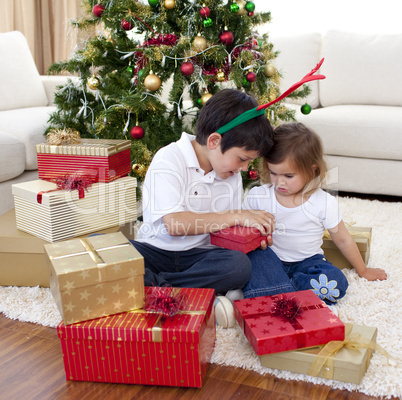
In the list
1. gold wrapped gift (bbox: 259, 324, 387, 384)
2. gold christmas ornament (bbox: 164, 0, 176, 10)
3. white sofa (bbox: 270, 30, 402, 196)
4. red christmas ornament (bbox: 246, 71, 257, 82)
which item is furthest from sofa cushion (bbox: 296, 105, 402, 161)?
gold wrapped gift (bbox: 259, 324, 387, 384)

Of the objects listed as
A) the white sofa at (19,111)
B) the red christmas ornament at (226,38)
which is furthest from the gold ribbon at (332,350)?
the white sofa at (19,111)

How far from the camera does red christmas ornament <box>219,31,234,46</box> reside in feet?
5.90

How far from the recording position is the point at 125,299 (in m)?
1.07

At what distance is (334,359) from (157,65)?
1.28m

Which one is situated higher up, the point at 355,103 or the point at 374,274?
the point at 355,103

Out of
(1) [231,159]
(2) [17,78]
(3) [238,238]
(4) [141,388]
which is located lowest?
(4) [141,388]

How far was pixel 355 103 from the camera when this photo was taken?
2.85 meters

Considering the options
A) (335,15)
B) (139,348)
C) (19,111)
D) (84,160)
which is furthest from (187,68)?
(335,15)

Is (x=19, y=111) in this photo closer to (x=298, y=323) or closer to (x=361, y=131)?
(x=361, y=131)

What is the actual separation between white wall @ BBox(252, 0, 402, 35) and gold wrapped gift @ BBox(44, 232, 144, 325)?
2.77 metres

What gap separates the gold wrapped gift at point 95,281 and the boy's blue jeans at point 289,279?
0.43 meters

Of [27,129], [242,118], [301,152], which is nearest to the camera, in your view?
[242,118]

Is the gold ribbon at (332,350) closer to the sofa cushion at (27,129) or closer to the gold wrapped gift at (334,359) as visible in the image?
the gold wrapped gift at (334,359)

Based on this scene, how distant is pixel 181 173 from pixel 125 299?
18.4 inches
